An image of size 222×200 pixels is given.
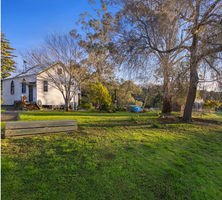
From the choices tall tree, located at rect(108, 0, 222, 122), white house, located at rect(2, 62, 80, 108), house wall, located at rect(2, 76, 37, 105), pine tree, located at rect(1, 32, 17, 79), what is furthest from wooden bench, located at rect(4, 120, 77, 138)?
pine tree, located at rect(1, 32, 17, 79)

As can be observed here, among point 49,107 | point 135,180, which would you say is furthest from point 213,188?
point 49,107

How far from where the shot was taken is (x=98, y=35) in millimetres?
9062

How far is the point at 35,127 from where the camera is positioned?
16.0ft

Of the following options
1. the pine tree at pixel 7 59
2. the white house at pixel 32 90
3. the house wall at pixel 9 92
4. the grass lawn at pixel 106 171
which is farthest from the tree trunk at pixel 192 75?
the pine tree at pixel 7 59

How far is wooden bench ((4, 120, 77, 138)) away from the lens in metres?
4.48

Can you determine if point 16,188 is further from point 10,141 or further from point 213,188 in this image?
point 213,188

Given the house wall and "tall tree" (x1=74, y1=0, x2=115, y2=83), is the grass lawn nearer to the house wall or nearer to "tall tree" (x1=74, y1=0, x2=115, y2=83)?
"tall tree" (x1=74, y1=0, x2=115, y2=83)

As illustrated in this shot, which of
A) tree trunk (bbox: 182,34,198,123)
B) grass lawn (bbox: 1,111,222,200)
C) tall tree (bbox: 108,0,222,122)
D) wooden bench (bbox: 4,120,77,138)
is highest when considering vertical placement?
tall tree (bbox: 108,0,222,122)

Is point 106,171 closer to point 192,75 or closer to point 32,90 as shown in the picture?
point 192,75

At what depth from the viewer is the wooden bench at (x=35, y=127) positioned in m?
4.48

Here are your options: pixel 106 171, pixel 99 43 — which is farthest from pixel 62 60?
pixel 106 171

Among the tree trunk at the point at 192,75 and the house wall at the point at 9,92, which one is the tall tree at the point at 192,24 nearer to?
the tree trunk at the point at 192,75

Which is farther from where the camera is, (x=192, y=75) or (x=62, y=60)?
(x=62, y=60)

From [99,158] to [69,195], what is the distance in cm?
126
